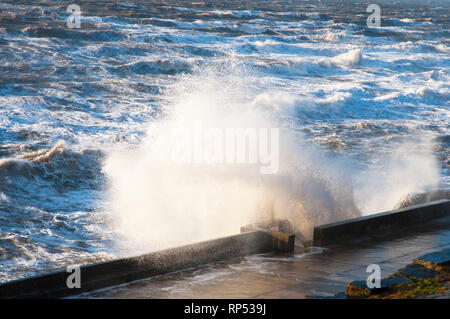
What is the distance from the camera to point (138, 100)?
22125mm

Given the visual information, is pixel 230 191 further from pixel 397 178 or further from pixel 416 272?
pixel 397 178

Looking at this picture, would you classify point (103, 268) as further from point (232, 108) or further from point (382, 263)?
point (232, 108)

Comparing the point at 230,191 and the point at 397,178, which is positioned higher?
the point at 230,191

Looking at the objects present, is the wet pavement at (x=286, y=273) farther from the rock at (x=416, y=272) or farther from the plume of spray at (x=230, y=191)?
the plume of spray at (x=230, y=191)

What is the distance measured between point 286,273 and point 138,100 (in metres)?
16.2

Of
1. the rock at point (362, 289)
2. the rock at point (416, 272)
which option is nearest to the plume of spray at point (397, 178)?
the rock at point (416, 272)

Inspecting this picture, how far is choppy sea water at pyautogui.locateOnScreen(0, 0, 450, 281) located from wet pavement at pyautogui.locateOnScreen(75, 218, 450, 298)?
270 centimetres

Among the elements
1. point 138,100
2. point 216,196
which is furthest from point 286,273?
point 138,100

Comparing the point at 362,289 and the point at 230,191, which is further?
the point at 230,191

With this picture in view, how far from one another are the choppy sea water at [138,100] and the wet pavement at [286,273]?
270cm

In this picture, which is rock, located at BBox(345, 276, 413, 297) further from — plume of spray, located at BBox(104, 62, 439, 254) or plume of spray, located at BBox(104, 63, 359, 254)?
plume of spray, located at BBox(104, 63, 359, 254)

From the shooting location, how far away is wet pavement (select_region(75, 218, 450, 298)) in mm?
5961

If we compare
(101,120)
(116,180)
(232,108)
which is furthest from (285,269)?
(232,108)

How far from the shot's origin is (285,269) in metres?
6.78
